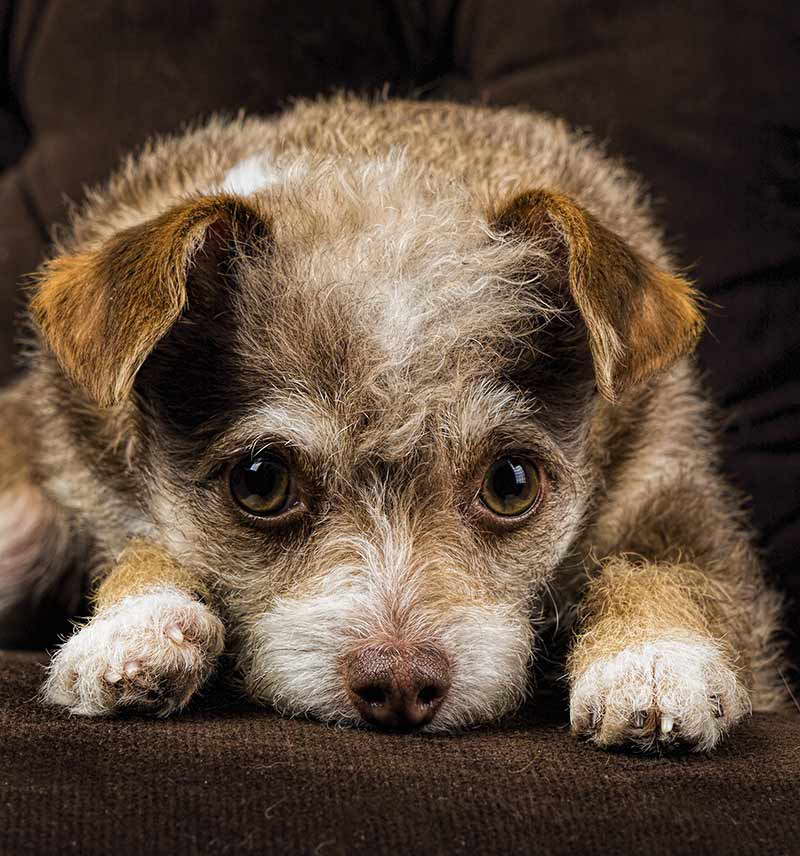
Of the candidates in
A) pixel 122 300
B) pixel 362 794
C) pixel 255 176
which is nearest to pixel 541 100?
pixel 255 176

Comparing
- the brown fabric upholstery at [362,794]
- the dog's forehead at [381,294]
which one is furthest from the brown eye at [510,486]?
the brown fabric upholstery at [362,794]

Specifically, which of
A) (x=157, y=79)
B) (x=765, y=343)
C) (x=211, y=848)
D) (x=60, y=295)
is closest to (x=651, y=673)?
(x=211, y=848)

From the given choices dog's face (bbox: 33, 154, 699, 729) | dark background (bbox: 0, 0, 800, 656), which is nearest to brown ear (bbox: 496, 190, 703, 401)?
dog's face (bbox: 33, 154, 699, 729)

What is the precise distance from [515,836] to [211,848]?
1.45ft

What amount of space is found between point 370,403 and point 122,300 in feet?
1.71

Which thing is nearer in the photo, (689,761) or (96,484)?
(689,761)

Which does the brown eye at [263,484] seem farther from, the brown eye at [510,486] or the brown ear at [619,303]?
the brown ear at [619,303]

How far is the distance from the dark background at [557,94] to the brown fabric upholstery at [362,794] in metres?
1.70

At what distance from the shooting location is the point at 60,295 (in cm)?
213

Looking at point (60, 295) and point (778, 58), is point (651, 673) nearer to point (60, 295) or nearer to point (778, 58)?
point (60, 295)

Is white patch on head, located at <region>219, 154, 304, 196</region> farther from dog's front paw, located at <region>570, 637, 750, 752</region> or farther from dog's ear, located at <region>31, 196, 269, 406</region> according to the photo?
dog's front paw, located at <region>570, 637, 750, 752</region>

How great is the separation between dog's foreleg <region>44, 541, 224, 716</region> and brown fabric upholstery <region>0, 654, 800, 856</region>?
3.4 inches

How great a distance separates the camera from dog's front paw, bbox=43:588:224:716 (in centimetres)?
199

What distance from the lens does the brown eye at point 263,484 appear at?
2215 mm
